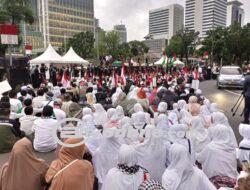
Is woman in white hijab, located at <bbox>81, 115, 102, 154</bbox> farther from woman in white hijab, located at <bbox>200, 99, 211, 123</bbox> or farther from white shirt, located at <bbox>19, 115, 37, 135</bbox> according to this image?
woman in white hijab, located at <bbox>200, 99, 211, 123</bbox>

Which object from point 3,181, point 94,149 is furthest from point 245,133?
point 3,181

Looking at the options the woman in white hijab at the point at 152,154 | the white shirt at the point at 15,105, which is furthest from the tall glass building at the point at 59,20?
the woman in white hijab at the point at 152,154

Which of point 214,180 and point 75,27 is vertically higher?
point 75,27

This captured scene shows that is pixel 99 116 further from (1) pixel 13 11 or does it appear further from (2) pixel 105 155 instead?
(1) pixel 13 11

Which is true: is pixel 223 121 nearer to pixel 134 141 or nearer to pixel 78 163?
pixel 134 141

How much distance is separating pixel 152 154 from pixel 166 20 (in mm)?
154364

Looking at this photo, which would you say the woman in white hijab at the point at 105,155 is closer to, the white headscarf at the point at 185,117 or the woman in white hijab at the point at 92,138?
Result: the woman in white hijab at the point at 92,138

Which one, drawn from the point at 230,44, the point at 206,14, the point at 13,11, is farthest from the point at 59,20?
the point at 230,44

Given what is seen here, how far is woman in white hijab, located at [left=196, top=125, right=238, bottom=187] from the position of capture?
4320mm

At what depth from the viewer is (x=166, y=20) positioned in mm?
152375

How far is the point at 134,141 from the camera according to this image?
5371mm

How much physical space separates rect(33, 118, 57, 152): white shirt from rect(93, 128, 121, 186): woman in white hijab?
6.93 ft

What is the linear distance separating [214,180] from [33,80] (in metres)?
15.6

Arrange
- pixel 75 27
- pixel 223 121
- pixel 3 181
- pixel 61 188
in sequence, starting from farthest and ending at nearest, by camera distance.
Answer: pixel 75 27 → pixel 223 121 → pixel 3 181 → pixel 61 188
